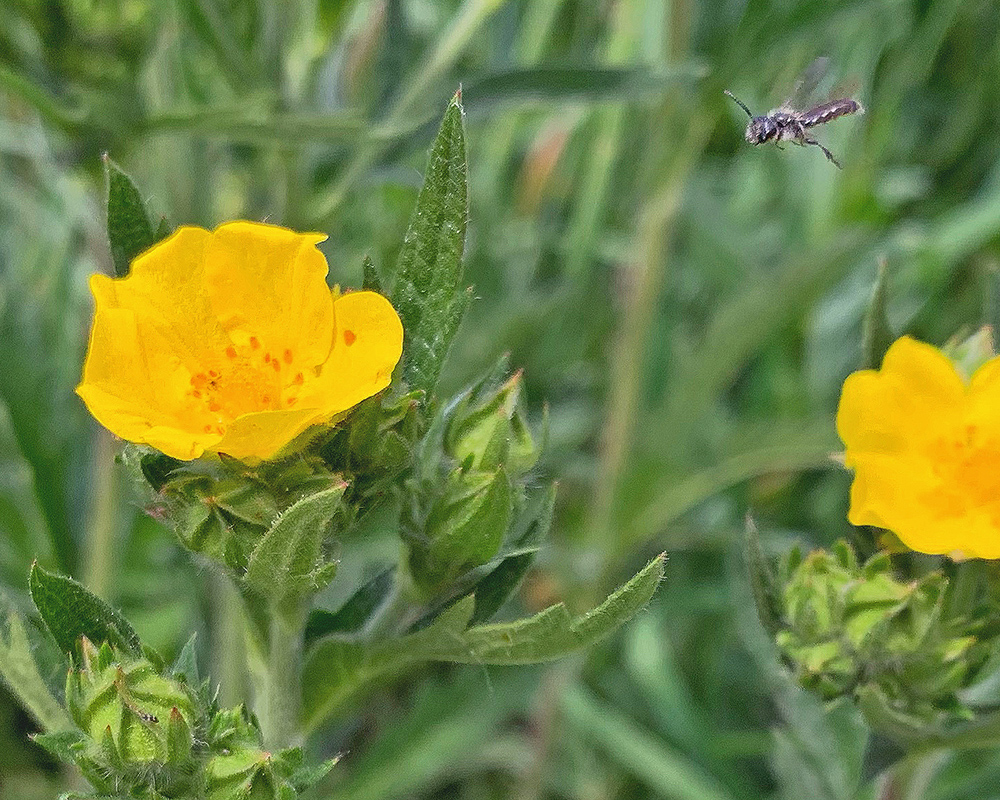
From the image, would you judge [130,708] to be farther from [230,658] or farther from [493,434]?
[230,658]

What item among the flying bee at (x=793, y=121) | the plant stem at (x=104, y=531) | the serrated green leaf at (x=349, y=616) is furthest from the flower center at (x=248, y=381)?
the plant stem at (x=104, y=531)

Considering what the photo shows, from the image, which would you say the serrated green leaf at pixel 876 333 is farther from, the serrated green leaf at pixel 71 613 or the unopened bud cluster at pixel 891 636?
the serrated green leaf at pixel 71 613

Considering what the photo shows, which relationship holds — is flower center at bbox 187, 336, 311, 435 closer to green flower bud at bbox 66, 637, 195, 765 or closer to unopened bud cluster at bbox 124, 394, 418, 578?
unopened bud cluster at bbox 124, 394, 418, 578

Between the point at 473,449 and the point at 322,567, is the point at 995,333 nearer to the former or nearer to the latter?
the point at 473,449

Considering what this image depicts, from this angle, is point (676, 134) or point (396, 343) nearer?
point (396, 343)

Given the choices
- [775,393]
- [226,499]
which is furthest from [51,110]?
[775,393]
